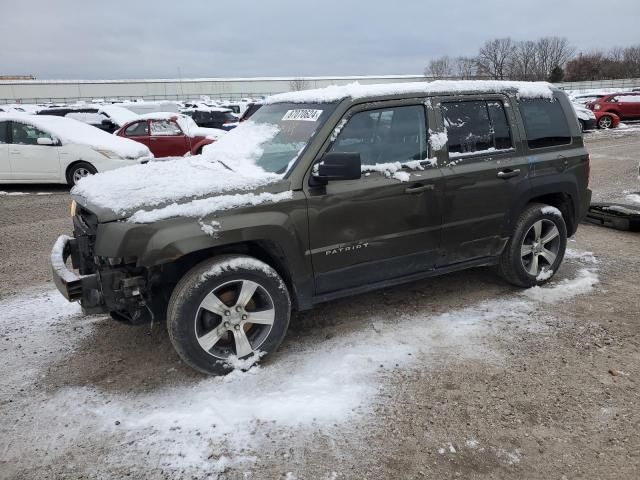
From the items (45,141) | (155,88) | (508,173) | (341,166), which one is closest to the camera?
(341,166)

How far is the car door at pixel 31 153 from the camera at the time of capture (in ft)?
34.4

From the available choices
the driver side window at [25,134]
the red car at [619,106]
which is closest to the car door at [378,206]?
the driver side window at [25,134]

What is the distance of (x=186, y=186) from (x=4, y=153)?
9.16 meters

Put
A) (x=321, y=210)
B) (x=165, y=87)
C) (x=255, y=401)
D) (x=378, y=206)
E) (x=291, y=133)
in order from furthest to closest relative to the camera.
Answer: (x=165, y=87) < (x=291, y=133) < (x=378, y=206) < (x=321, y=210) < (x=255, y=401)

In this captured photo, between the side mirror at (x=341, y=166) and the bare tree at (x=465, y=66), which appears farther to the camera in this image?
the bare tree at (x=465, y=66)

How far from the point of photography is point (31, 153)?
1052 cm

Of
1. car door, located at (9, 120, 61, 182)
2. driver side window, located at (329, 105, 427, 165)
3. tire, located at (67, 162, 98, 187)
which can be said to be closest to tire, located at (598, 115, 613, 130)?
tire, located at (67, 162, 98, 187)

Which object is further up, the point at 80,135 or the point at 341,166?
the point at 80,135

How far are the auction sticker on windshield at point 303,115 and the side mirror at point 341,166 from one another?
20.2 inches

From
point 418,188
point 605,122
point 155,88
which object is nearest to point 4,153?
point 418,188

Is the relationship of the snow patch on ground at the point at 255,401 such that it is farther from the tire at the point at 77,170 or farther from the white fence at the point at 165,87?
the white fence at the point at 165,87

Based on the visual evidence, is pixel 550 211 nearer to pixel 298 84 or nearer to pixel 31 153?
pixel 31 153

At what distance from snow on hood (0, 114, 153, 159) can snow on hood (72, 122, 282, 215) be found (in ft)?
22.7

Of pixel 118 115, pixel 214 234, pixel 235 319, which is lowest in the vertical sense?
pixel 235 319
